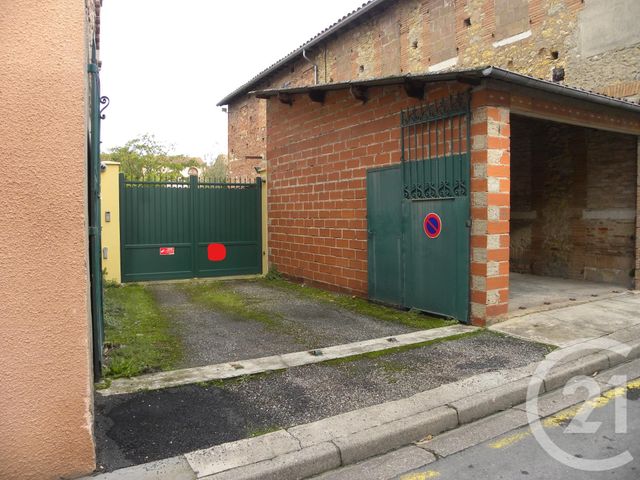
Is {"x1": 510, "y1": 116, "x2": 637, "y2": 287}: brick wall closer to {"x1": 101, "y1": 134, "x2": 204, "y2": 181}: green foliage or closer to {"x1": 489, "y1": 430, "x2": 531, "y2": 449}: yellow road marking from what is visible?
{"x1": 489, "y1": 430, "x2": 531, "y2": 449}: yellow road marking

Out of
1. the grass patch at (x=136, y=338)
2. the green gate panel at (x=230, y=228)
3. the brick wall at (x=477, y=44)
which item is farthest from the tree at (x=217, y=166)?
the grass patch at (x=136, y=338)

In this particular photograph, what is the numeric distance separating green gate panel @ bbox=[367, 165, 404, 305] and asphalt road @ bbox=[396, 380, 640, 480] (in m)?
4.01

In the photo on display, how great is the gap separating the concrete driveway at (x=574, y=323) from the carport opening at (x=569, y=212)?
0.60 m

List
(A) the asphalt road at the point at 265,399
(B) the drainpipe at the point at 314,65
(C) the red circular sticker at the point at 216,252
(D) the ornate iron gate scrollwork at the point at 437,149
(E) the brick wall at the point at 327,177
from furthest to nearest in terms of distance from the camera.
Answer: (B) the drainpipe at the point at 314,65 → (C) the red circular sticker at the point at 216,252 → (E) the brick wall at the point at 327,177 → (D) the ornate iron gate scrollwork at the point at 437,149 → (A) the asphalt road at the point at 265,399

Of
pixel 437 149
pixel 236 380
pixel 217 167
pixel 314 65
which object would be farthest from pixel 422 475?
pixel 217 167

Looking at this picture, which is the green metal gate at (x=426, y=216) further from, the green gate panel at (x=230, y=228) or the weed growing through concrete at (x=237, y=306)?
the green gate panel at (x=230, y=228)

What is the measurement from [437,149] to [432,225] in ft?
3.49

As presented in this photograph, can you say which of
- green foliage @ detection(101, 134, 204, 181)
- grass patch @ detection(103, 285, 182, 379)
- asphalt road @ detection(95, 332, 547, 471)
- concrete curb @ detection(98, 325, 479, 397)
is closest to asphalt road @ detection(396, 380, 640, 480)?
asphalt road @ detection(95, 332, 547, 471)

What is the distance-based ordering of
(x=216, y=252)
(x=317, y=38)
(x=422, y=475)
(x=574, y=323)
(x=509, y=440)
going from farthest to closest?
1. (x=317, y=38)
2. (x=216, y=252)
3. (x=574, y=323)
4. (x=509, y=440)
5. (x=422, y=475)

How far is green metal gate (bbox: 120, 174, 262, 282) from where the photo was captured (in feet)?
34.0

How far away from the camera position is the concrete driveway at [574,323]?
19.0ft

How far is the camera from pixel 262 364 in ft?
16.0

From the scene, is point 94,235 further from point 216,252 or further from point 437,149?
point 216,252

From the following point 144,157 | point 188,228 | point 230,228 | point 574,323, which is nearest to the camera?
point 574,323
